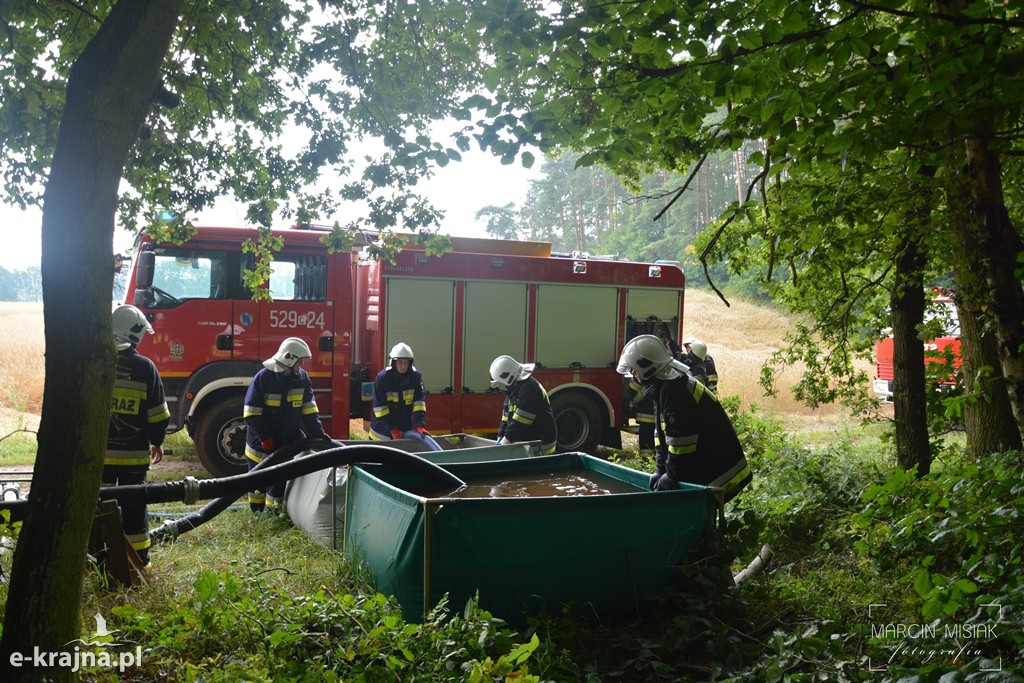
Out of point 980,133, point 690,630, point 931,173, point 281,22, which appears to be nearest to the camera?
point 980,133

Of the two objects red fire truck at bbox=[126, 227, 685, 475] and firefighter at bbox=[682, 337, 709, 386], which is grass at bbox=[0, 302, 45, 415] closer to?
red fire truck at bbox=[126, 227, 685, 475]

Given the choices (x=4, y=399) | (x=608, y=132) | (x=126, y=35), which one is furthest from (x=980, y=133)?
(x=4, y=399)

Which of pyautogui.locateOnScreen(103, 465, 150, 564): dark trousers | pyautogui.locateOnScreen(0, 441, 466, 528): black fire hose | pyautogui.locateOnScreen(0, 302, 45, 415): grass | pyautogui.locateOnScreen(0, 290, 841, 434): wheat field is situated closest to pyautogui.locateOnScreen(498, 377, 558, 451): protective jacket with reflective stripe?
pyautogui.locateOnScreen(0, 441, 466, 528): black fire hose

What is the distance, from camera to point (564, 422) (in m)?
10.8

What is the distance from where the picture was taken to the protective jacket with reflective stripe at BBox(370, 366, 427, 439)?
8177 millimetres

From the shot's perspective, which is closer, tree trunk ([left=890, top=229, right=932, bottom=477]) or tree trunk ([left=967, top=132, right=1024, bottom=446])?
tree trunk ([left=967, top=132, right=1024, bottom=446])

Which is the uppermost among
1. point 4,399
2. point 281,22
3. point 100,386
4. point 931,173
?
point 281,22

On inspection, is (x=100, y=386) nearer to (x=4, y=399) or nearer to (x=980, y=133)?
(x=980, y=133)

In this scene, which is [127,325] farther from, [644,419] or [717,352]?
[717,352]

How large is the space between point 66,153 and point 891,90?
2798 mm

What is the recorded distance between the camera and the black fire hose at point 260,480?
14.2ft

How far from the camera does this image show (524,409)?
7.35 metres

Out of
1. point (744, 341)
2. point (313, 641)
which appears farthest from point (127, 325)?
point (744, 341)

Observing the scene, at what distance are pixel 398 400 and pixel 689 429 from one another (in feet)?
14.1
